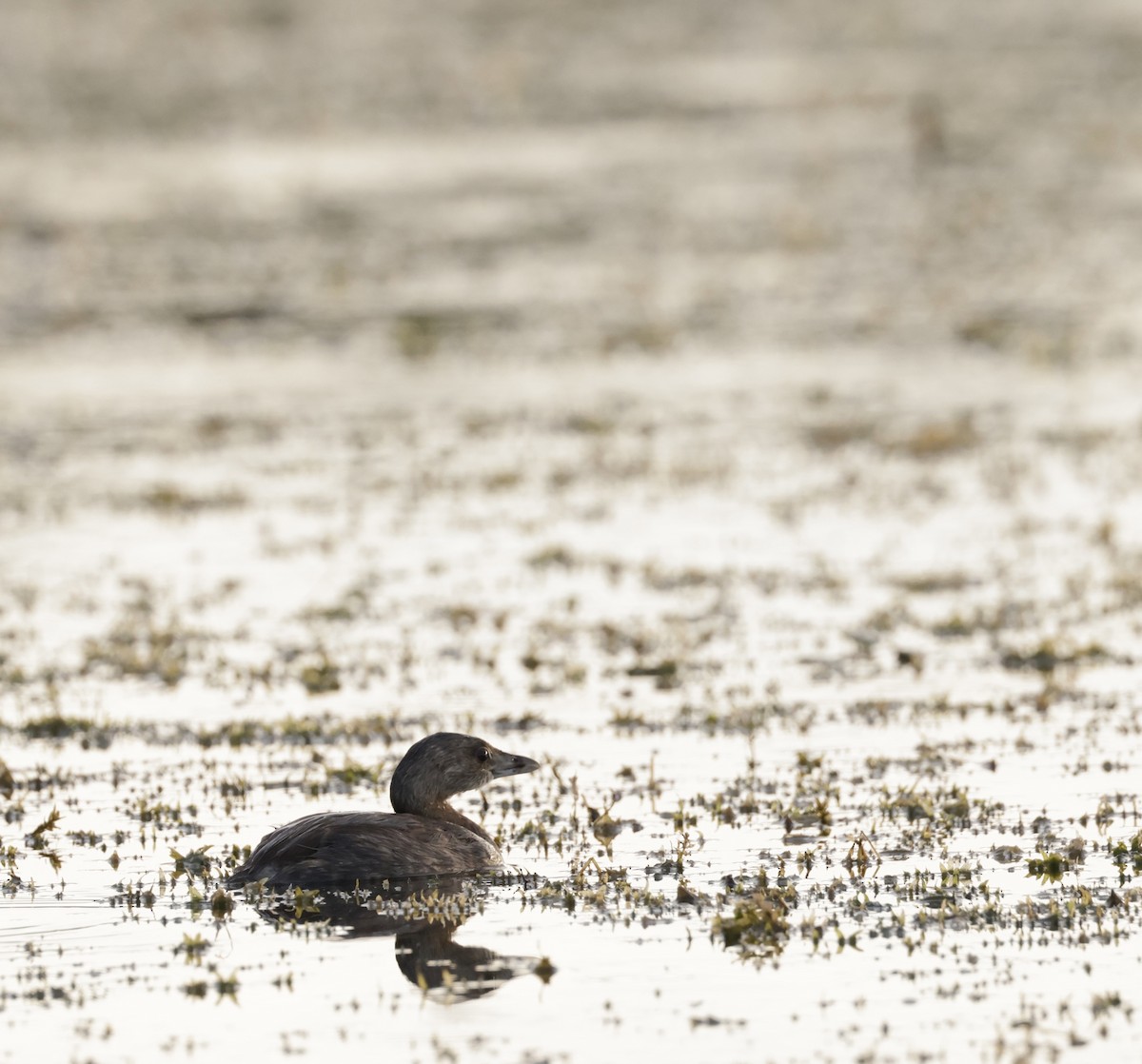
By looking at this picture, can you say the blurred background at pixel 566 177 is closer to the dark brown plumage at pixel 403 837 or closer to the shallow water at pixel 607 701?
the shallow water at pixel 607 701

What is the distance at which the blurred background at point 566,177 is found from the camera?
39781mm

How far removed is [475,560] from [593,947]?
39.3 feet

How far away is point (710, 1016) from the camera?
409 inches

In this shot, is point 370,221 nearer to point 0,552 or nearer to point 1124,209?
point 1124,209

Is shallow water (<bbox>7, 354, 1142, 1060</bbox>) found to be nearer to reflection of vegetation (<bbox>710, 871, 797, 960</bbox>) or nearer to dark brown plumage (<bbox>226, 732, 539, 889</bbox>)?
reflection of vegetation (<bbox>710, 871, 797, 960</bbox>)

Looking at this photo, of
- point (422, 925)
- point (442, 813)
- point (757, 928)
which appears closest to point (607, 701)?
point (442, 813)

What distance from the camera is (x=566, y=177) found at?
2199 inches

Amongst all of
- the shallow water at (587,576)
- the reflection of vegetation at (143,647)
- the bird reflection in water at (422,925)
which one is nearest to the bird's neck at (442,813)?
the shallow water at (587,576)

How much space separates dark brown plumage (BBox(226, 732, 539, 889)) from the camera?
40.4 feet

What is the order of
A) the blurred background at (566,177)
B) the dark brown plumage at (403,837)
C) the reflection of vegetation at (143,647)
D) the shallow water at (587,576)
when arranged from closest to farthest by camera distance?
the shallow water at (587,576) → the dark brown plumage at (403,837) → the reflection of vegetation at (143,647) → the blurred background at (566,177)

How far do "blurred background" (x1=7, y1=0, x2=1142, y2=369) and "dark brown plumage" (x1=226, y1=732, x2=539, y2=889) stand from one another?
77.5 ft

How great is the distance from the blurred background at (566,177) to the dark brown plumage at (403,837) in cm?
2362

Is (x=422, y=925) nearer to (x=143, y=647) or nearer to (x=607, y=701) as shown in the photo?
(x=607, y=701)

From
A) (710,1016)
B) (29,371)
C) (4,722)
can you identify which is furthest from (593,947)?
(29,371)
